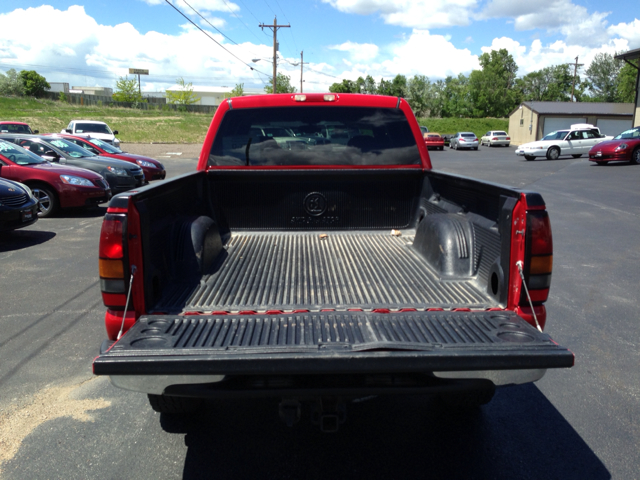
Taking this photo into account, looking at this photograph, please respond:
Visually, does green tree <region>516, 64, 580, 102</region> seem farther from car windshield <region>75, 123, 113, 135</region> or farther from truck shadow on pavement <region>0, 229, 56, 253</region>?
truck shadow on pavement <region>0, 229, 56, 253</region>

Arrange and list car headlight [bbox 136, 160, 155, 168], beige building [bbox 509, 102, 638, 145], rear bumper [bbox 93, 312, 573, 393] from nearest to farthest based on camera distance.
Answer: rear bumper [bbox 93, 312, 573, 393], car headlight [bbox 136, 160, 155, 168], beige building [bbox 509, 102, 638, 145]

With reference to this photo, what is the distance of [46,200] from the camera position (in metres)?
11.3

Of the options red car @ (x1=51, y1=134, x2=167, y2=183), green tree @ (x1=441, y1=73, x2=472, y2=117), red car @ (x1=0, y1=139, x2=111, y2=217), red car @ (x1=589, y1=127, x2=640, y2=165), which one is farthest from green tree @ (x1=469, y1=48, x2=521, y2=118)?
red car @ (x1=0, y1=139, x2=111, y2=217)

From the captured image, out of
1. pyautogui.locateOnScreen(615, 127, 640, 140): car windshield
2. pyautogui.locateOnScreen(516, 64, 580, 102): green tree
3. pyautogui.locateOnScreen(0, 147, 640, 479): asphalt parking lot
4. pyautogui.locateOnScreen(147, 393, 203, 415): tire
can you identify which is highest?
pyautogui.locateOnScreen(516, 64, 580, 102): green tree

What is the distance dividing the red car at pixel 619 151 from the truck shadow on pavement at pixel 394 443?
22.7 meters

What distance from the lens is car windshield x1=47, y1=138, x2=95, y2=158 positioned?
48.2 ft

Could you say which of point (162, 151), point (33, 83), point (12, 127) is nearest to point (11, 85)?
point (33, 83)

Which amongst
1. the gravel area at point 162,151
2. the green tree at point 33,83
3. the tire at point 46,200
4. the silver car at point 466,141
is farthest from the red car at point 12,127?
the green tree at point 33,83

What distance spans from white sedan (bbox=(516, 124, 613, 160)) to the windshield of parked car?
92.0 feet

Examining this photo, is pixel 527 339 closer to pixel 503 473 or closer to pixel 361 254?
pixel 503 473

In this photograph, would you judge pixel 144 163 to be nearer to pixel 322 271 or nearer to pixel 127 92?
pixel 322 271

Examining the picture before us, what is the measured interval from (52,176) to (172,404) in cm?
963

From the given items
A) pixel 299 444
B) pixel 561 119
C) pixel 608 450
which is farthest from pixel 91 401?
pixel 561 119

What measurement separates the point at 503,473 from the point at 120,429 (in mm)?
2294
